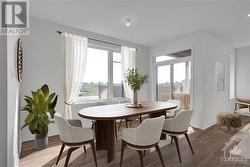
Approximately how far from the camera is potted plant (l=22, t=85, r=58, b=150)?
2773 mm

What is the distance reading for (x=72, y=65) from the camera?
378cm

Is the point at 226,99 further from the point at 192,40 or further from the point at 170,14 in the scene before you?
the point at 170,14

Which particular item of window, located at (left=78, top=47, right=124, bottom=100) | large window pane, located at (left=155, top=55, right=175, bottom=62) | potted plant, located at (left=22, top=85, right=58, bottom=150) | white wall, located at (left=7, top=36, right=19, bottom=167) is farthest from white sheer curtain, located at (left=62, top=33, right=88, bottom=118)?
large window pane, located at (left=155, top=55, right=175, bottom=62)

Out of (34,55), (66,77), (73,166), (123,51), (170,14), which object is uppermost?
(170,14)

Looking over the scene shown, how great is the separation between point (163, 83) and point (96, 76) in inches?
96.5

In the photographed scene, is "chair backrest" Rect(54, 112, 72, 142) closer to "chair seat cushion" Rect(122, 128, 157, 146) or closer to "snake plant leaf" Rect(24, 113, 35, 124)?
"chair seat cushion" Rect(122, 128, 157, 146)

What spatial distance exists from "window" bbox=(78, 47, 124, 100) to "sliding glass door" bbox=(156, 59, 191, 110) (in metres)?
1.51

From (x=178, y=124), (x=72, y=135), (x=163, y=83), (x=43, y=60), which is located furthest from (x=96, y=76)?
(x=178, y=124)

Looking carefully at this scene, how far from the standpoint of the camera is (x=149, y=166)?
2.31 meters

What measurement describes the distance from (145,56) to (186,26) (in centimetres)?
221

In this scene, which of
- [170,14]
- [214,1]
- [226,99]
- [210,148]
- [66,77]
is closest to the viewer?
[214,1]

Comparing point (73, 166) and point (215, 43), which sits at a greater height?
point (215, 43)

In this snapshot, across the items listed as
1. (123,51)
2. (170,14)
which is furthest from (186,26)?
(123,51)

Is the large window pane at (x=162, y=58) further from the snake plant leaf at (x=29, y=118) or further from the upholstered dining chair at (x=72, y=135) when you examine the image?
the snake plant leaf at (x=29, y=118)
